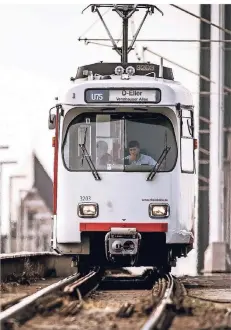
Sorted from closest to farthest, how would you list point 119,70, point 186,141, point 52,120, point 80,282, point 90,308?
1. point 90,308
2. point 80,282
3. point 186,141
4. point 52,120
5. point 119,70

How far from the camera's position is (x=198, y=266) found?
201 feet

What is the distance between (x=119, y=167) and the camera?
22828 millimetres

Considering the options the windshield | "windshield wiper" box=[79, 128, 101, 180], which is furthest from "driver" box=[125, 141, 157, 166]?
"windshield wiper" box=[79, 128, 101, 180]

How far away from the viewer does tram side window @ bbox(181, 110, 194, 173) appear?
2300 centimetres

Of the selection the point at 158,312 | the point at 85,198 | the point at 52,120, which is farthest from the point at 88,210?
the point at 158,312

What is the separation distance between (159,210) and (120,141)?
1.18m

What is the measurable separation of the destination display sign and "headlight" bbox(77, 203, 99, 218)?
155 centimetres

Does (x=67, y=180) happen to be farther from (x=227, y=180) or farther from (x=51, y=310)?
(x=227, y=180)

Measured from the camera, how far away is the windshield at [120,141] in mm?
22812

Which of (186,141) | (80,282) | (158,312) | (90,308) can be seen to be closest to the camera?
(158,312)

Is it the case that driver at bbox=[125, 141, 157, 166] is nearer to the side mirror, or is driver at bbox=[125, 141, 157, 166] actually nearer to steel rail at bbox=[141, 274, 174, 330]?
the side mirror

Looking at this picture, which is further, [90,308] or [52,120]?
[52,120]

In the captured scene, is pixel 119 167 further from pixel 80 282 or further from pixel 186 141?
pixel 80 282

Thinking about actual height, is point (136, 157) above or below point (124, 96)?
below
